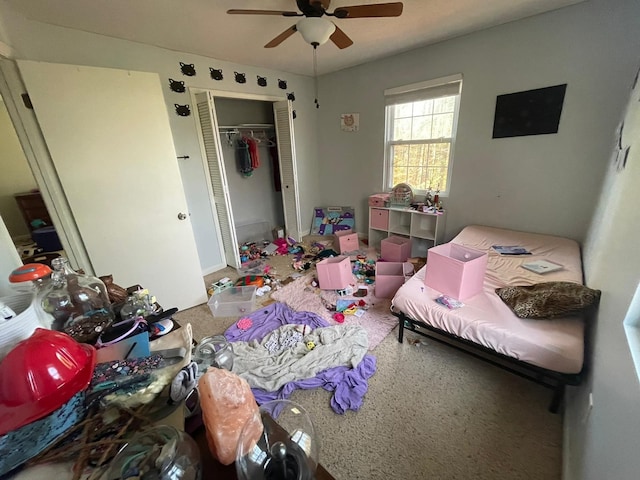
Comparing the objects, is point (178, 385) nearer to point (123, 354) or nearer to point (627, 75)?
point (123, 354)

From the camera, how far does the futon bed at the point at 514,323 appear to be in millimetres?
1348

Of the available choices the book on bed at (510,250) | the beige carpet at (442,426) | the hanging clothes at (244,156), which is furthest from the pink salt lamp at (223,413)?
the hanging clothes at (244,156)

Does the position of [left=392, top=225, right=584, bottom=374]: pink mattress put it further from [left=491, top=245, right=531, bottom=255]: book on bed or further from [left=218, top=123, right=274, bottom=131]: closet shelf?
[left=218, top=123, right=274, bottom=131]: closet shelf

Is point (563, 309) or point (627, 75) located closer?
point (563, 309)

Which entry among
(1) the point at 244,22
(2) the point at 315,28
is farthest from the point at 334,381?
(1) the point at 244,22

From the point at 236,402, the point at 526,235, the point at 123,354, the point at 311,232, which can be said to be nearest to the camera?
the point at 236,402

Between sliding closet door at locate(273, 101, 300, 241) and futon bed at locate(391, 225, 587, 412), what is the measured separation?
7.94 feet

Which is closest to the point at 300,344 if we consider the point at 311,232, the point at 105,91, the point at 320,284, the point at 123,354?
the point at 320,284

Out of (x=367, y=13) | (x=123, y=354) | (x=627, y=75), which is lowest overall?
(x=123, y=354)

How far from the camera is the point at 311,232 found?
4.59 meters

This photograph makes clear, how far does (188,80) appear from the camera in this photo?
2826 millimetres

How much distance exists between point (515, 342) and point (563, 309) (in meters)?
0.34

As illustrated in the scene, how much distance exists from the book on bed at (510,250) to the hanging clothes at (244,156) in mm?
3254

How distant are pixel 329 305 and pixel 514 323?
4.83ft
